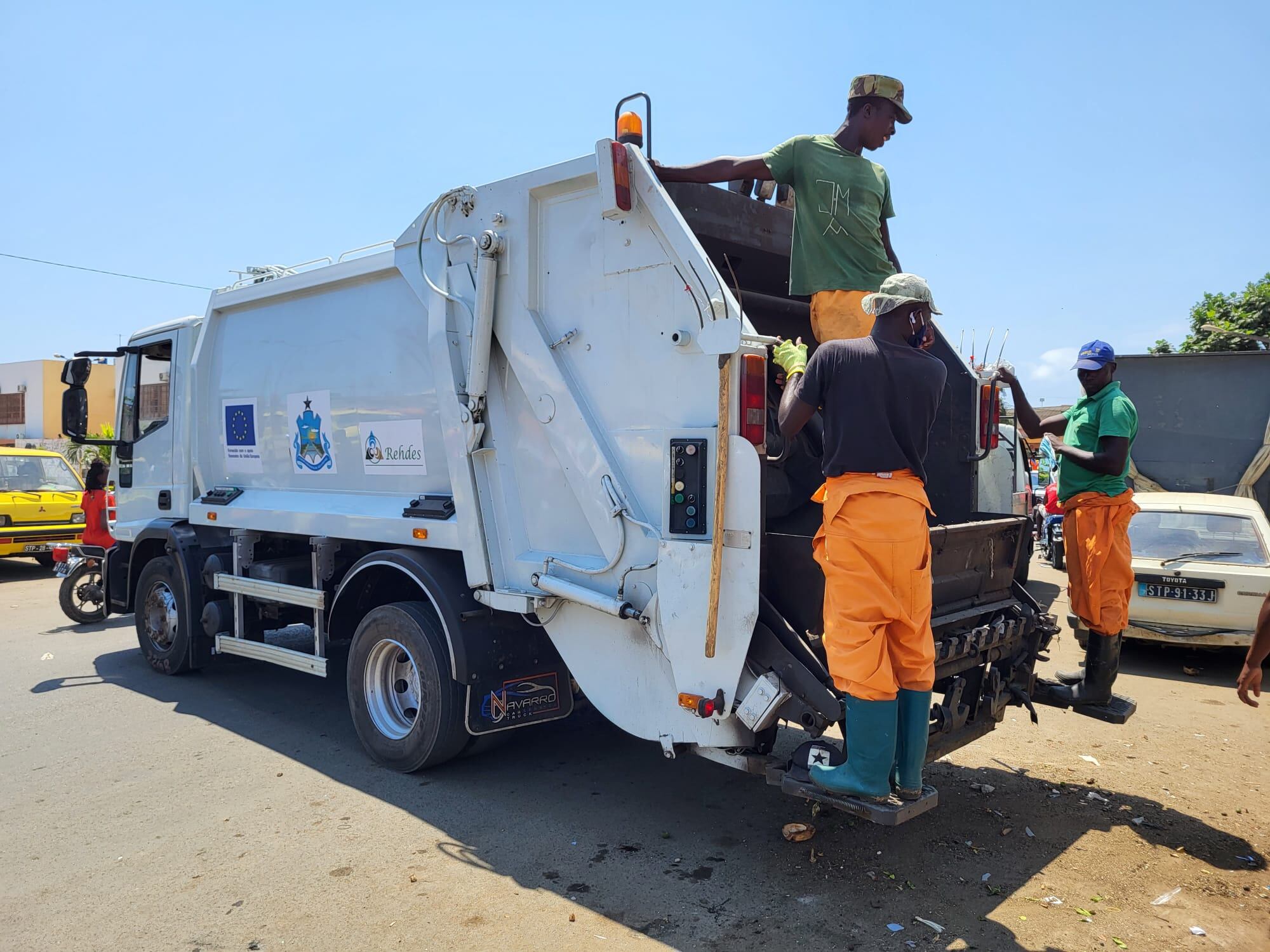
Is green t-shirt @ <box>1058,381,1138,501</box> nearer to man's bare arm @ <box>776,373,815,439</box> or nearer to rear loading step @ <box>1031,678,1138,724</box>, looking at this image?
rear loading step @ <box>1031,678,1138,724</box>

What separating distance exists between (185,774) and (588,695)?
7.94ft

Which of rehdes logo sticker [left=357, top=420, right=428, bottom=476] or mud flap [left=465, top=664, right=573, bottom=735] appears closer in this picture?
mud flap [left=465, top=664, right=573, bottom=735]

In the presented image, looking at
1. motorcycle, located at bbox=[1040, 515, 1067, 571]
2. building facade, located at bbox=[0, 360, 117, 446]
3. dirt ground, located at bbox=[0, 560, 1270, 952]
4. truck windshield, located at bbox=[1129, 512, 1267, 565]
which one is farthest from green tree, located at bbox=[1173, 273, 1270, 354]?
building facade, located at bbox=[0, 360, 117, 446]

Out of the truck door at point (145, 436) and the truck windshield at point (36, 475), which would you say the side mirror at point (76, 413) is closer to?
the truck door at point (145, 436)

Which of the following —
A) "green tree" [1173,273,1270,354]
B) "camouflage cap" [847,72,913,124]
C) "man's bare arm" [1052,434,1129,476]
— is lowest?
"man's bare arm" [1052,434,1129,476]

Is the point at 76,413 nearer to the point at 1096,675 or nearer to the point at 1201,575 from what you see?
the point at 1096,675

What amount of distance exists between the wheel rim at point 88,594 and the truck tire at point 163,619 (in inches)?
92.4

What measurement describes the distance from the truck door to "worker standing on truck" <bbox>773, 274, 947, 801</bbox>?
Answer: 5.58 metres

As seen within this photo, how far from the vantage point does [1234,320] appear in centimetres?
2247

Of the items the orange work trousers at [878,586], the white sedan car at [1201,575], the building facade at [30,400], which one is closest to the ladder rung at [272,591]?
the orange work trousers at [878,586]

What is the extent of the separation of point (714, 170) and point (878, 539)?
1860mm

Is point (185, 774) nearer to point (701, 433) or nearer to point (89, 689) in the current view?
point (89, 689)

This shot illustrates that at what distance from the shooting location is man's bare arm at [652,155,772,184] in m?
4.04

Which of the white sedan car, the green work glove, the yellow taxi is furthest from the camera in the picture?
the yellow taxi
